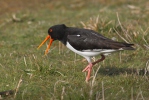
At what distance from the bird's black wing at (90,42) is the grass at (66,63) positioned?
0.46 meters

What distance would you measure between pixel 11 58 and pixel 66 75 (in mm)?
1594

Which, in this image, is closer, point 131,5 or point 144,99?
point 144,99

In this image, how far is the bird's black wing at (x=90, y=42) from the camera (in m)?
6.45

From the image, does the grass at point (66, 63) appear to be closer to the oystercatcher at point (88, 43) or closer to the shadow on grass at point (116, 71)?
the shadow on grass at point (116, 71)

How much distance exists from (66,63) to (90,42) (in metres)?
1.25

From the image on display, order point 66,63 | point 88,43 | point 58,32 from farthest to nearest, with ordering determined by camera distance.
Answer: point 66,63 → point 58,32 → point 88,43

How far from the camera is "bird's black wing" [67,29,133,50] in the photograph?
21.2 feet

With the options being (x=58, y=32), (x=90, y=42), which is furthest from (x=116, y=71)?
(x=58, y=32)

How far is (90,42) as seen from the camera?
659 centimetres

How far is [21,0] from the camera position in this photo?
15.1 m

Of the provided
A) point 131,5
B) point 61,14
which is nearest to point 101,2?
point 131,5

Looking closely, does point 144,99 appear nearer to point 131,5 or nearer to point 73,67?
point 73,67

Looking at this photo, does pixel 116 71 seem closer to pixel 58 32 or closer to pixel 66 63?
pixel 66 63

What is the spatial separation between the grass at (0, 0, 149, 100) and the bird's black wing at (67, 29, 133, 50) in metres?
0.46
